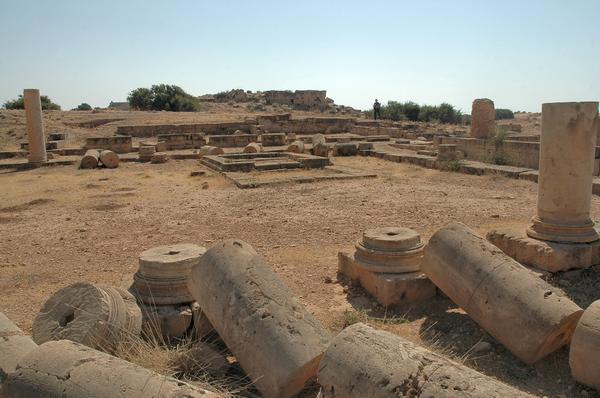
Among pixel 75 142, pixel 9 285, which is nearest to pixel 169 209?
pixel 9 285

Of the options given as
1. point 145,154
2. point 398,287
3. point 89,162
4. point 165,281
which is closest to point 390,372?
point 398,287

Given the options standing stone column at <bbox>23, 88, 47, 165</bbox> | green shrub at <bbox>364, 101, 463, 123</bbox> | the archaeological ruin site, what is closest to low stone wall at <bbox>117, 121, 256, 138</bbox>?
standing stone column at <bbox>23, 88, 47, 165</bbox>

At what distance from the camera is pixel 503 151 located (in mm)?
15695

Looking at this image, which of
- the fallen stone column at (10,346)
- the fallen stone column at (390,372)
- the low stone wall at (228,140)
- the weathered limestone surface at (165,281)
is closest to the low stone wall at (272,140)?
the low stone wall at (228,140)

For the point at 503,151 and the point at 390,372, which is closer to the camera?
the point at 390,372

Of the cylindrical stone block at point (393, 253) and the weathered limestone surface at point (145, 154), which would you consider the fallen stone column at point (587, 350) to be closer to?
the cylindrical stone block at point (393, 253)

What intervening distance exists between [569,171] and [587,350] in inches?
127

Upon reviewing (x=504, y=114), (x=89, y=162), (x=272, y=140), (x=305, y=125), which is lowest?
(x=89, y=162)

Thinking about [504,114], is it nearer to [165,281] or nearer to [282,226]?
[282,226]

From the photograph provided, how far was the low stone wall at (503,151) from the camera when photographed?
14607 millimetres

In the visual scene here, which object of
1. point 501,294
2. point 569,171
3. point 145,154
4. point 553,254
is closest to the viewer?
point 501,294

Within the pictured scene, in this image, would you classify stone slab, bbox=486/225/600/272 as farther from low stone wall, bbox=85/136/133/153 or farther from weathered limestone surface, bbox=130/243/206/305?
low stone wall, bbox=85/136/133/153

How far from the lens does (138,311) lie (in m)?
4.43

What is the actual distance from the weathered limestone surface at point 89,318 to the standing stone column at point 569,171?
16.4 feet
